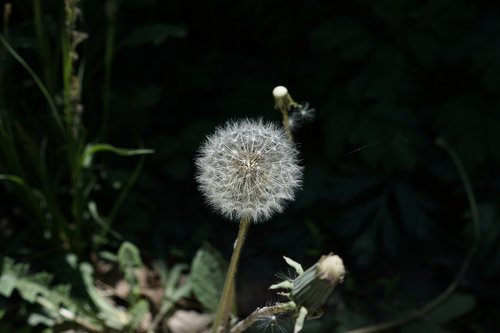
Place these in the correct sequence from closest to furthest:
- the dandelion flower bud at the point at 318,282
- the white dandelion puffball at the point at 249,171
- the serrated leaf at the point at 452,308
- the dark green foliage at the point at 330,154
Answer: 1. the dandelion flower bud at the point at 318,282
2. the white dandelion puffball at the point at 249,171
3. the serrated leaf at the point at 452,308
4. the dark green foliage at the point at 330,154

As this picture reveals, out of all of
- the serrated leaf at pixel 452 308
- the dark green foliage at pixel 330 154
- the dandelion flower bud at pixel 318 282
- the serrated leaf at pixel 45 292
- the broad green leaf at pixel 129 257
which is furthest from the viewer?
the dark green foliage at pixel 330 154

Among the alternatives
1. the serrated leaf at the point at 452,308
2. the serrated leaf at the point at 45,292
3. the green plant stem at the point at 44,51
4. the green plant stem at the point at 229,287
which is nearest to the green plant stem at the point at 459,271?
the serrated leaf at the point at 452,308

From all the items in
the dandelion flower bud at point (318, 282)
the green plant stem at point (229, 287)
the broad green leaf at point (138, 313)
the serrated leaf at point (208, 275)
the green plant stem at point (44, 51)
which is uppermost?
the green plant stem at point (44, 51)

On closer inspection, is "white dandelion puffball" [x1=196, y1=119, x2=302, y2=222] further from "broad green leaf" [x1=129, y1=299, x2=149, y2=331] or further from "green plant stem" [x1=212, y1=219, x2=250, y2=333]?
"broad green leaf" [x1=129, y1=299, x2=149, y2=331]

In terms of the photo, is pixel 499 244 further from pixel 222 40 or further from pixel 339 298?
pixel 222 40

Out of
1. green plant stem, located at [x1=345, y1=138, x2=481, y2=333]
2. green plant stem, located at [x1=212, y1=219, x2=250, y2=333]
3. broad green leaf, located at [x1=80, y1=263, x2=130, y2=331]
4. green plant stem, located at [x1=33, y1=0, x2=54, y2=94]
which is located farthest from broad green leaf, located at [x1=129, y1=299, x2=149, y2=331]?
green plant stem, located at [x1=33, y1=0, x2=54, y2=94]

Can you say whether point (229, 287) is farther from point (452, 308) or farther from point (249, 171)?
point (452, 308)

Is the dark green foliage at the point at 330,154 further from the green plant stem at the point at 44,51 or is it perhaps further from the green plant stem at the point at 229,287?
the green plant stem at the point at 229,287

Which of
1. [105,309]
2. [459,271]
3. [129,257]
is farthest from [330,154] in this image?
[105,309]
